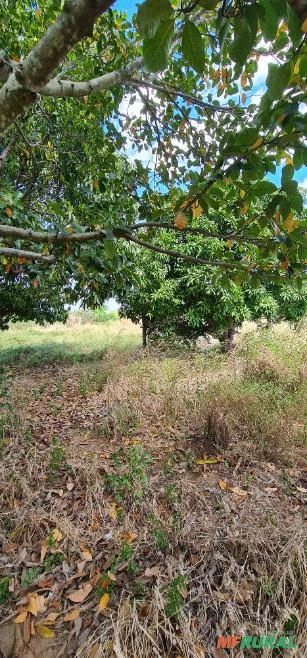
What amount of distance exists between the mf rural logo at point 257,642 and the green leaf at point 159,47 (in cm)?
201

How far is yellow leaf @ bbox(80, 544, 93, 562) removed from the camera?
1.86 meters

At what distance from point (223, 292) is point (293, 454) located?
3840mm

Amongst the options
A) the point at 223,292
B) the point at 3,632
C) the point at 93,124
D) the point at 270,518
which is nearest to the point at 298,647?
the point at 270,518

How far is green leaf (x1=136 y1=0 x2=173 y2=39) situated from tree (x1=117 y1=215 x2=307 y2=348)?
5.36m

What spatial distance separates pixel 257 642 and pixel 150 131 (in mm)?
3333

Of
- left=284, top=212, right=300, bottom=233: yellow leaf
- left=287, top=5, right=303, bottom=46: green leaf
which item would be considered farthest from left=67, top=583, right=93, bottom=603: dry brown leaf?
left=287, top=5, right=303, bottom=46: green leaf

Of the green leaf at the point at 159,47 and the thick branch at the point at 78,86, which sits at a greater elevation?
the thick branch at the point at 78,86

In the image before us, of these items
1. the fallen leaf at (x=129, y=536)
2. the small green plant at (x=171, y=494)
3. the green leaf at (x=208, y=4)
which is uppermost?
the green leaf at (x=208, y=4)

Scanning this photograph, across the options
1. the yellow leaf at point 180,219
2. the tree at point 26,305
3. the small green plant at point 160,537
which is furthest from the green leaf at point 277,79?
the tree at point 26,305

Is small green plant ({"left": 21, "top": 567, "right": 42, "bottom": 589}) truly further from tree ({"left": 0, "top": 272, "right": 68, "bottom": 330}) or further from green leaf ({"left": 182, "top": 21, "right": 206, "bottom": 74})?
tree ({"left": 0, "top": 272, "right": 68, "bottom": 330})

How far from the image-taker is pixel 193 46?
663 millimetres

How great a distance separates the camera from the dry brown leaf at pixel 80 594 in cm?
165

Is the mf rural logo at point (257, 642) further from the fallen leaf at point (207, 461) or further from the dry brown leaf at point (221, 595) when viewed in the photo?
the fallen leaf at point (207, 461)

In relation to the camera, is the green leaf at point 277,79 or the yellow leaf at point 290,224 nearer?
the green leaf at point 277,79
